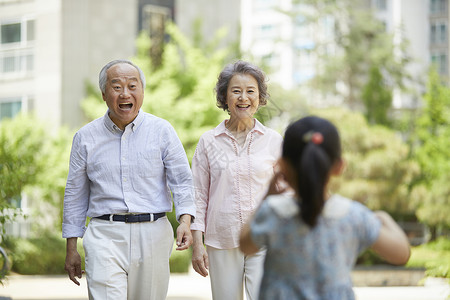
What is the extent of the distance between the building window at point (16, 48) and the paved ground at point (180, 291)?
1006 centimetres

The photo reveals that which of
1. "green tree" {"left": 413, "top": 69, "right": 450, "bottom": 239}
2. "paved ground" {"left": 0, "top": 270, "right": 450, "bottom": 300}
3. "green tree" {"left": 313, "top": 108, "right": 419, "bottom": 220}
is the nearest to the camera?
"paved ground" {"left": 0, "top": 270, "right": 450, "bottom": 300}

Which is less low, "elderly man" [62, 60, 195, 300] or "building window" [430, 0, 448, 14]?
"building window" [430, 0, 448, 14]

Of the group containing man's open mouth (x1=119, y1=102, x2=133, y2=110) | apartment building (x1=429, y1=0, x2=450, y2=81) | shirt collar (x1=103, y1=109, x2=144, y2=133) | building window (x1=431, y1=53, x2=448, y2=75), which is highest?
apartment building (x1=429, y1=0, x2=450, y2=81)

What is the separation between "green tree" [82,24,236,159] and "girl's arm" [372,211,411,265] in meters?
18.8

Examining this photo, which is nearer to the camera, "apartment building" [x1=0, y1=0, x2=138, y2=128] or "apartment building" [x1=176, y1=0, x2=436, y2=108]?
"apartment building" [x1=0, y1=0, x2=138, y2=128]

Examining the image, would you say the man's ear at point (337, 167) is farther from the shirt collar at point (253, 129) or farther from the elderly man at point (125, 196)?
the shirt collar at point (253, 129)

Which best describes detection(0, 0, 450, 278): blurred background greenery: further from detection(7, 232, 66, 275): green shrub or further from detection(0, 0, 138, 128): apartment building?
detection(0, 0, 138, 128): apartment building

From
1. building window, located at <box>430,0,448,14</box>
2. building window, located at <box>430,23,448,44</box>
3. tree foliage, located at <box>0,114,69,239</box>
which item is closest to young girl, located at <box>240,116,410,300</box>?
tree foliage, located at <box>0,114,69,239</box>

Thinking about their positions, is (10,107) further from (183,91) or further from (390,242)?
(390,242)

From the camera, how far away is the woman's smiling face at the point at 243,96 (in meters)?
5.14

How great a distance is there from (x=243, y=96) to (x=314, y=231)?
2.37 m

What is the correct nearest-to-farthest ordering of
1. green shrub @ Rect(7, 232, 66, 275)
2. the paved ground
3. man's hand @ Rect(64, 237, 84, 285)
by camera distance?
man's hand @ Rect(64, 237, 84, 285), the paved ground, green shrub @ Rect(7, 232, 66, 275)

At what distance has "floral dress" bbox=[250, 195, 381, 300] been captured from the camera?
112 inches

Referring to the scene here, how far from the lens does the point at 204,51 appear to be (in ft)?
82.5
